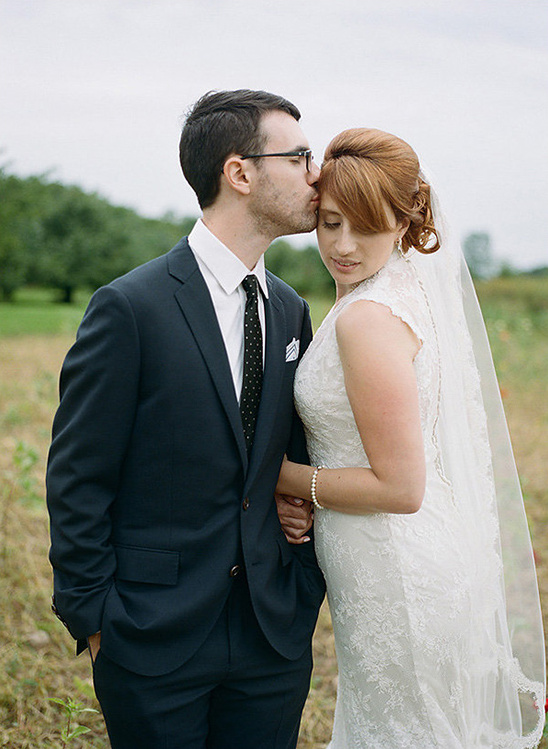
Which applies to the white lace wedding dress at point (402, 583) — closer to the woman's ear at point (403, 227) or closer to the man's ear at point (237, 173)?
the woman's ear at point (403, 227)

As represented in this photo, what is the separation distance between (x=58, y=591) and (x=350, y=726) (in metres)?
1.23

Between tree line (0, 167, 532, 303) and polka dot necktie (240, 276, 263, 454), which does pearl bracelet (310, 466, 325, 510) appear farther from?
tree line (0, 167, 532, 303)

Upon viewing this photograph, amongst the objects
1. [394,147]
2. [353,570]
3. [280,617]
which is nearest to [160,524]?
[280,617]

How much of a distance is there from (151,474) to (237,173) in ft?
3.32

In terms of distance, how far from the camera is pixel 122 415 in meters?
2.15

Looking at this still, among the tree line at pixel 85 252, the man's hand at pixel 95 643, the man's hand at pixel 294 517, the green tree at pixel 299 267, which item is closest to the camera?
the man's hand at pixel 95 643

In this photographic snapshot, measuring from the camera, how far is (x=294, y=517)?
8.54ft

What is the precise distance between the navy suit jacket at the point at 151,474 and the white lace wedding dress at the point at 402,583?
0.30 m

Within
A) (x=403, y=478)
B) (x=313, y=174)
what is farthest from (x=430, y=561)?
(x=313, y=174)

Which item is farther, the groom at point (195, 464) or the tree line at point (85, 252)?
the tree line at point (85, 252)

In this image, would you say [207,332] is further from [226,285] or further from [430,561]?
[430,561]

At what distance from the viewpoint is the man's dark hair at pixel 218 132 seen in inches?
93.1

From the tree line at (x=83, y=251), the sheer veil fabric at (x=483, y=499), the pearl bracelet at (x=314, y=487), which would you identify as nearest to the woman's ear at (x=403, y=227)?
the sheer veil fabric at (x=483, y=499)

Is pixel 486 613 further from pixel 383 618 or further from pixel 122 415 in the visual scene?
pixel 122 415
